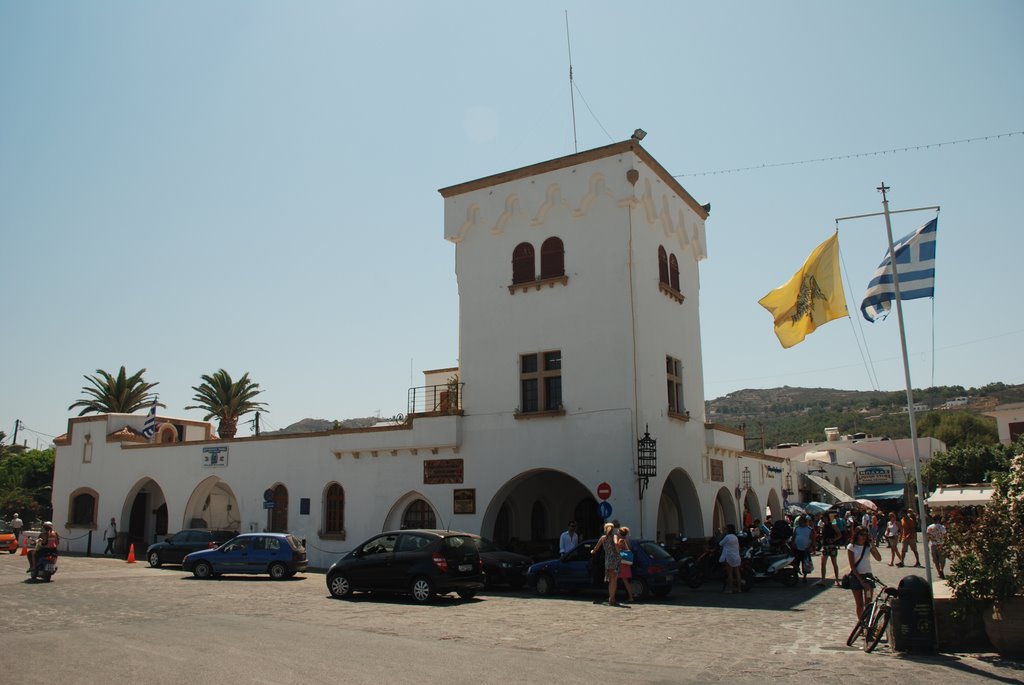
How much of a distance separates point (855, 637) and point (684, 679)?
3.68 metres

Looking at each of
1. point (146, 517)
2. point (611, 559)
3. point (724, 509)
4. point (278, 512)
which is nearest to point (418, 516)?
point (278, 512)

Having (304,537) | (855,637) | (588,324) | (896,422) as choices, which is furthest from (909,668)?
(896,422)

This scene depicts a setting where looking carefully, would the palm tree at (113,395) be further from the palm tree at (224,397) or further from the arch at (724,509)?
the arch at (724,509)

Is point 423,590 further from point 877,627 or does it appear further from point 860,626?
point 877,627

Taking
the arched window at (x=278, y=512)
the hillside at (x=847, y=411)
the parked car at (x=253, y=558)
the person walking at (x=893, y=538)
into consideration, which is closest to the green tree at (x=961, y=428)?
the hillside at (x=847, y=411)

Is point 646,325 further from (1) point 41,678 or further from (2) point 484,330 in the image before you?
(1) point 41,678

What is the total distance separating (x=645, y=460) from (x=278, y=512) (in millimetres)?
14508

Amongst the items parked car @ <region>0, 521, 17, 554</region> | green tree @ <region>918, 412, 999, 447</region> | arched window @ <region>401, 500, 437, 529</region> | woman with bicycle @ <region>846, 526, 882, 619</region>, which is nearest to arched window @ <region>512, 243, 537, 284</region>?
arched window @ <region>401, 500, 437, 529</region>

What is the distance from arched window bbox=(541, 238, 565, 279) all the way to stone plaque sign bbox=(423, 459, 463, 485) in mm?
6480

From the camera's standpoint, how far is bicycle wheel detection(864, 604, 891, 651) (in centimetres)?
1038

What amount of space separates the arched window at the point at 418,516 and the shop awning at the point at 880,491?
135 feet

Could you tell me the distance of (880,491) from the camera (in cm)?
6175

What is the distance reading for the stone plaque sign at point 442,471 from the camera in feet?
80.4

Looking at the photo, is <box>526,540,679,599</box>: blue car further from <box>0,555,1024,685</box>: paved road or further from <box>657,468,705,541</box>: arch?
<box>657,468,705,541</box>: arch
